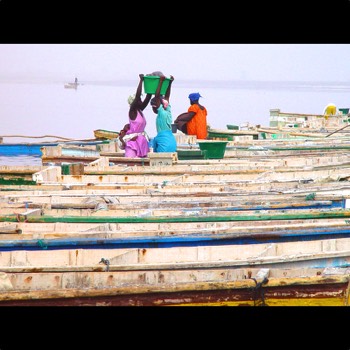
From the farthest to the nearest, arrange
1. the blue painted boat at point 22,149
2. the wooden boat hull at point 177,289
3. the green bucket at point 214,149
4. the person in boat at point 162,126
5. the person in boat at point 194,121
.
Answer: the blue painted boat at point 22,149 < the person in boat at point 194,121 < the green bucket at point 214,149 < the person in boat at point 162,126 < the wooden boat hull at point 177,289

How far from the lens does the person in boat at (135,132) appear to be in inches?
487

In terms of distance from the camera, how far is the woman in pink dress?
1236cm

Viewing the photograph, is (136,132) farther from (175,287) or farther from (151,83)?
(175,287)

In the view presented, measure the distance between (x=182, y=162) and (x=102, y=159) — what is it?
3.73 ft

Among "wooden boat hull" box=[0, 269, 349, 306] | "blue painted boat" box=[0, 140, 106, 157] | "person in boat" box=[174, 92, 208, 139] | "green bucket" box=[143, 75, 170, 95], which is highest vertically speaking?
"green bucket" box=[143, 75, 170, 95]

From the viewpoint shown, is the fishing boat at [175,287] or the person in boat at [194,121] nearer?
the fishing boat at [175,287]

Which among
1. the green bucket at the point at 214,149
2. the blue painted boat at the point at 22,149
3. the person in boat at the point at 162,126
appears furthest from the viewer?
the blue painted boat at the point at 22,149

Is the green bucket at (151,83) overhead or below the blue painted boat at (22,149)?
overhead

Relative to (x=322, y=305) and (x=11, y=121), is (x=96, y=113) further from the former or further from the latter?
(x=322, y=305)

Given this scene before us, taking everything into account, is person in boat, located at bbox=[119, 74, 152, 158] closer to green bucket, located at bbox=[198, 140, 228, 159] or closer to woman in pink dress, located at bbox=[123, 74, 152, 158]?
woman in pink dress, located at bbox=[123, 74, 152, 158]

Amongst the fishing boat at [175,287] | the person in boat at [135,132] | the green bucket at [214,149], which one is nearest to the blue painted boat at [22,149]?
the person in boat at [135,132]

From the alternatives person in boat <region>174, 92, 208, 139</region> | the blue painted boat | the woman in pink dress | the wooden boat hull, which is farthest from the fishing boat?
the blue painted boat

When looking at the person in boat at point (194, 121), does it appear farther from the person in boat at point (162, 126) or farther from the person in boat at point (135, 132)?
the person in boat at point (135, 132)
